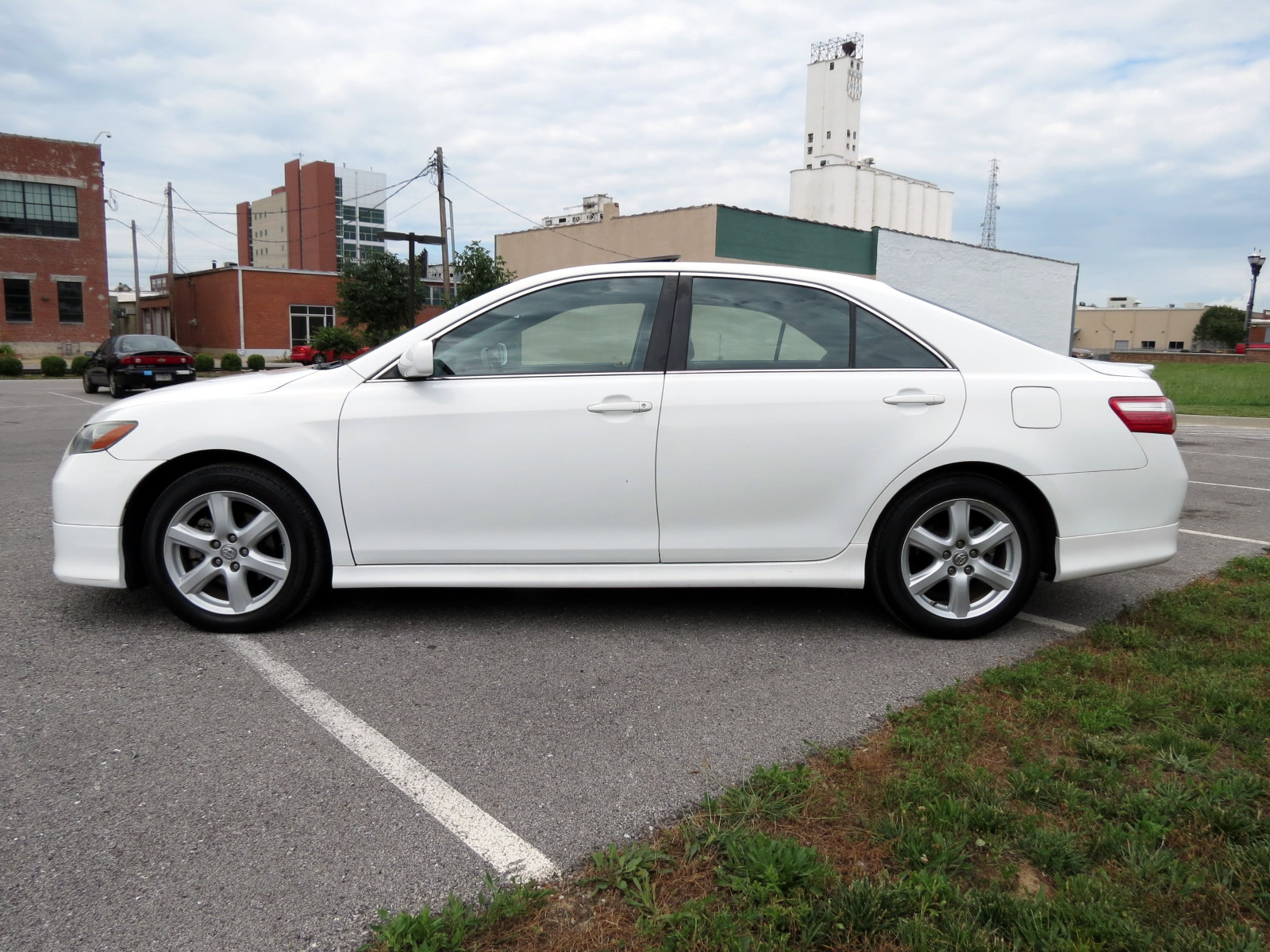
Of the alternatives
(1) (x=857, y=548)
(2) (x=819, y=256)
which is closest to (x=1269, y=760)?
(1) (x=857, y=548)

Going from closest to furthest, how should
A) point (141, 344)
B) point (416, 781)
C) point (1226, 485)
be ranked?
point (416, 781)
point (1226, 485)
point (141, 344)

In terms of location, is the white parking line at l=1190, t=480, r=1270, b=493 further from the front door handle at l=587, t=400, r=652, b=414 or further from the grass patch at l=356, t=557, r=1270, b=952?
the front door handle at l=587, t=400, r=652, b=414

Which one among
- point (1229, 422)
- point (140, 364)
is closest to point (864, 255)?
point (1229, 422)

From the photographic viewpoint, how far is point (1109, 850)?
2.35 meters

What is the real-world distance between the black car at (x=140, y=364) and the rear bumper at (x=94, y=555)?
19.7 m

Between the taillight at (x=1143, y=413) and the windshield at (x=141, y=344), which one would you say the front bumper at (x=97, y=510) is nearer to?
the taillight at (x=1143, y=413)

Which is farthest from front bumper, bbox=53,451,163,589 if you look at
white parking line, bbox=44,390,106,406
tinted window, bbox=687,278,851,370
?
white parking line, bbox=44,390,106,406

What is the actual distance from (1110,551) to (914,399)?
45.4 inches

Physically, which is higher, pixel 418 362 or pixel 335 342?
pixel 335 342

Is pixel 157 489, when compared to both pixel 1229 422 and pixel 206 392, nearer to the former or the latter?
pixel 206 392

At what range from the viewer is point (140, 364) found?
21.9m

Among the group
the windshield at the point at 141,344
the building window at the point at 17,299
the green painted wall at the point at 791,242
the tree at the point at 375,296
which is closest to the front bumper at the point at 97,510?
the windshield at the point at 141,344

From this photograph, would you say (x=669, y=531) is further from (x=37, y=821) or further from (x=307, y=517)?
(x=37, y=821)

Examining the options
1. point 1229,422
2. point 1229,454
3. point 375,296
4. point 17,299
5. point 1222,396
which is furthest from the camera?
point 375,296
